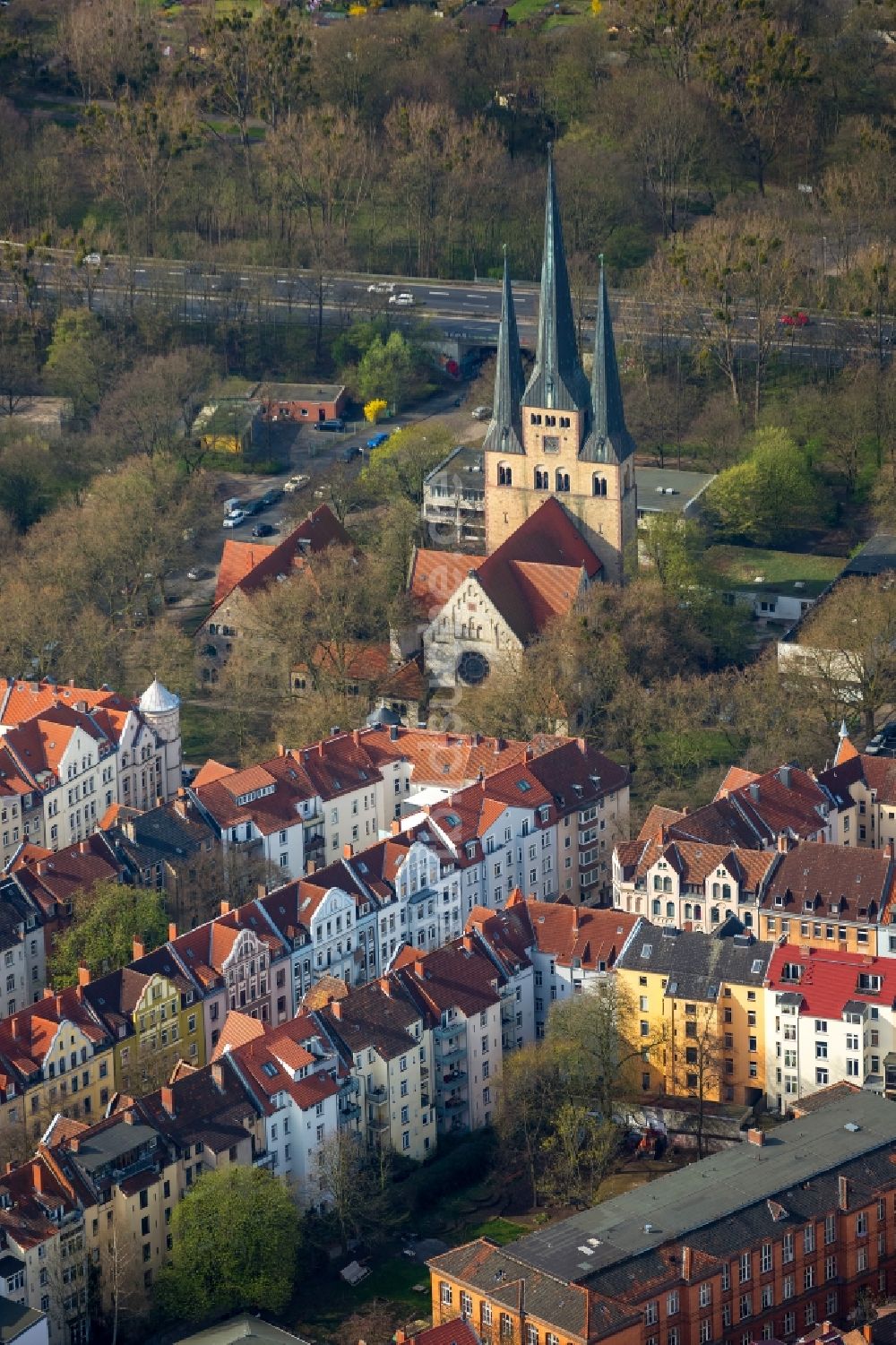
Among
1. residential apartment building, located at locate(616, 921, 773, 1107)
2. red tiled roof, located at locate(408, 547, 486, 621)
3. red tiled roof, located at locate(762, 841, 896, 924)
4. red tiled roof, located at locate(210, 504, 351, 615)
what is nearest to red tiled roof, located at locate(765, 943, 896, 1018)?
residential apartment building, located at locate(616, 921, 773, 1107)

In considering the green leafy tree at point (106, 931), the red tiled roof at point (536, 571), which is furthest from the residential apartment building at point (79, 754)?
the red tiled roof at point (536, 571)

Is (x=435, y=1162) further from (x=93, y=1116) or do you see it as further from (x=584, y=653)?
(x=584, y=653)

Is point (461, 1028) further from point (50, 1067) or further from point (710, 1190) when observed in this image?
point (710, 1190)

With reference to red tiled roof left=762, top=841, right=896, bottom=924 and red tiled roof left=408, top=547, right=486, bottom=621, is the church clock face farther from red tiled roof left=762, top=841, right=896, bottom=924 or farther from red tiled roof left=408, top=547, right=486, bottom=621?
red tiled roof left=762, top=841, right=896, bottom=924

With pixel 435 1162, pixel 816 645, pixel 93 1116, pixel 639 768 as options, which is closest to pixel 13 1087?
pixel 93 1116

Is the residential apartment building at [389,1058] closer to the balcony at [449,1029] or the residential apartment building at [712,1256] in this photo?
the balcony at [449,1029]

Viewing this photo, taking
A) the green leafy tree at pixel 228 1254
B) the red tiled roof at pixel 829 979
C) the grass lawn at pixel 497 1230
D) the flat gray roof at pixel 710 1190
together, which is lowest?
the grass lawn at pixel 497 1230

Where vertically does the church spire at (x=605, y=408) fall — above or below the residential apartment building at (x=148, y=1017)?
above

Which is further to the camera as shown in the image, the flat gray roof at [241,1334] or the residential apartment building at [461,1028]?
the residential apartment building at [461,1028]
